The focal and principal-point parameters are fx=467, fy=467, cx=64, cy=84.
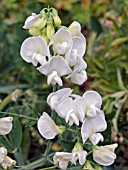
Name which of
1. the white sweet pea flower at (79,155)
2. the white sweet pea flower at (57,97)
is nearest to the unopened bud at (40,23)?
the white sweet pea flower at (57,97)

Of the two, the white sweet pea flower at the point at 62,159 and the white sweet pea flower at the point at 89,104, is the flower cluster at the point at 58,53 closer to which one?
the white sweet pea flower at the point at 89,104

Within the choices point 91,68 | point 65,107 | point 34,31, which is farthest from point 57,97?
point 91,68

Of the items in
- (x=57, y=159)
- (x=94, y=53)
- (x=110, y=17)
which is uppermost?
(x=110, y=17)

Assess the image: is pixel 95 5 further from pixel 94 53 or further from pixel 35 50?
pixel 35 50

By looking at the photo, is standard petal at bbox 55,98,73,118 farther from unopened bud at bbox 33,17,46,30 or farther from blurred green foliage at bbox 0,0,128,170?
blurred green foliage at bbox 0,0,128,170

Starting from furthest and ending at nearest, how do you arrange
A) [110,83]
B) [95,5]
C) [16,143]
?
[95,5]
[110,83]
[16,143]

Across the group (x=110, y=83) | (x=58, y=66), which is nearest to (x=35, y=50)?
(x=58, y=66)

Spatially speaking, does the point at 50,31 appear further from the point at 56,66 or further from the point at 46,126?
the point at 46,126

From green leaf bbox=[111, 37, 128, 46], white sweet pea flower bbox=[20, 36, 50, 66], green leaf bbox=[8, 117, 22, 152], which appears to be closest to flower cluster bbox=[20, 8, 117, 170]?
white sweet pea flower bbox=[20, 36, 50, 66]
